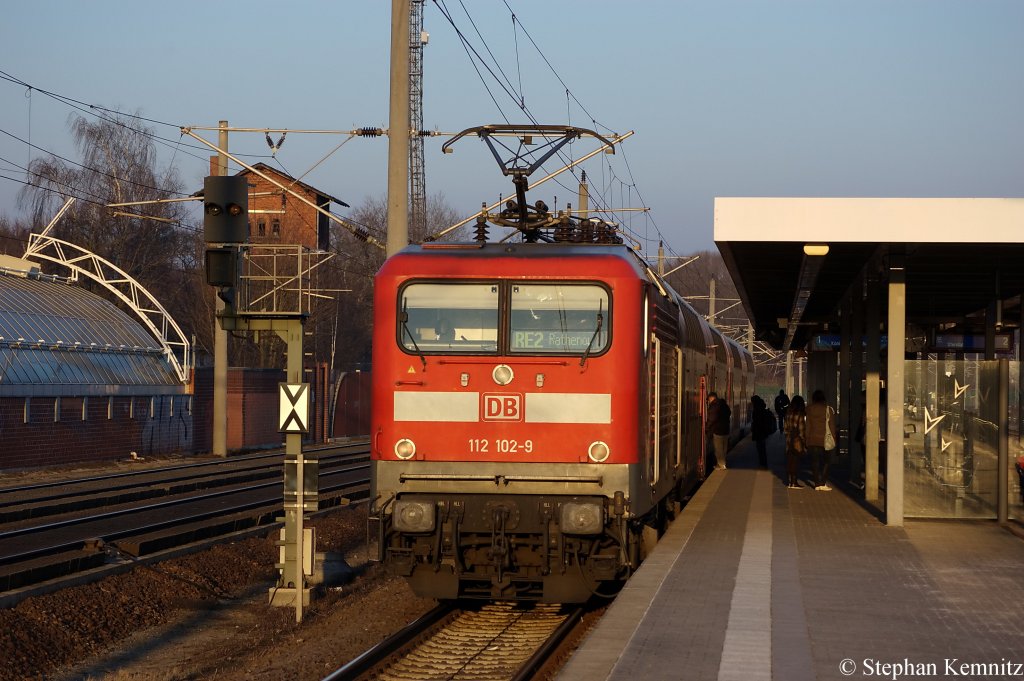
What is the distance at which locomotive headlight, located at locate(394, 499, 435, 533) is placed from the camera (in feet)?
33.7

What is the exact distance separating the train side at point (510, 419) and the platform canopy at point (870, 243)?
8.35ft

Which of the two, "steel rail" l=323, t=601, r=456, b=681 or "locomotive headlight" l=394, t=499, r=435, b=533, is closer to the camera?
"steel rail" l=323, t=601, r=456, b=681

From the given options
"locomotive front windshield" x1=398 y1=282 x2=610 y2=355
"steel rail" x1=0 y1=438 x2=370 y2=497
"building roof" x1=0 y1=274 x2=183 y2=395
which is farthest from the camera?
"building roof" x1=0 y1=274 x2=183 y2=395

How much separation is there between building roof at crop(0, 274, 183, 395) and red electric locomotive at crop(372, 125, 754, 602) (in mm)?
19356

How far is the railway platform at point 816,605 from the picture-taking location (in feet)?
24.4

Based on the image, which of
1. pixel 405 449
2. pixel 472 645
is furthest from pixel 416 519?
pixel 472 645

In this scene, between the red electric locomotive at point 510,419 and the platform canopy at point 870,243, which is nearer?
the red electric locomotive at point 510,419

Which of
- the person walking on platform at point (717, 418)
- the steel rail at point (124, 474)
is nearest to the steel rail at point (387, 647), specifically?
the person walking on platform at point (717, 418)

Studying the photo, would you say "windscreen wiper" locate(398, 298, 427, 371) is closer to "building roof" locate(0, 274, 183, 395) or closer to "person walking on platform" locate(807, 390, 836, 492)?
"person walking on platform" locate(807, 390, 836, 492)

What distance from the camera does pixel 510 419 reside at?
10453 mm

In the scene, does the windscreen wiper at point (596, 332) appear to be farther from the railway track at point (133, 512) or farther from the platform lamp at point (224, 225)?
the railway track at point (133, 512)

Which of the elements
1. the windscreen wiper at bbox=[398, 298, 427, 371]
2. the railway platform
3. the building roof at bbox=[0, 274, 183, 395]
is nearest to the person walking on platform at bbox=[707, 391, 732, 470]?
the railway platform

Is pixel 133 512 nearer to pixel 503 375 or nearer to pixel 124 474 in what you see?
pixel 124 474

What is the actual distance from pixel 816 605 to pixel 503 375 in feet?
10.2
